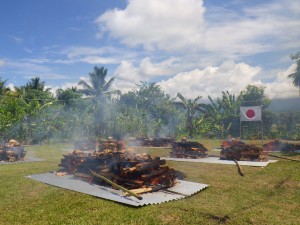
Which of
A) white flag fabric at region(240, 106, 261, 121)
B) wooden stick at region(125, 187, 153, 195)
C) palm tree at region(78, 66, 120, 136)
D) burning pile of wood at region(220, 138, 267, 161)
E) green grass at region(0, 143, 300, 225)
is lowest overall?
green grass at region(0, 143, 300, 225)

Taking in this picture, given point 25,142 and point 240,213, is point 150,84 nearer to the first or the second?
point 25,142

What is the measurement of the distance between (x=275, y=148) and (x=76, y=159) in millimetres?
15321

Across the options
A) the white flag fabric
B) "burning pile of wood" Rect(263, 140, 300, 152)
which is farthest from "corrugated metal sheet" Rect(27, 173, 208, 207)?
the white flag fabric

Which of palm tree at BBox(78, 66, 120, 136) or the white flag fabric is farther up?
palm tree at BBox(78, 66, 120, 136)

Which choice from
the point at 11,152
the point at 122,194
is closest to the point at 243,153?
the point at 122,194

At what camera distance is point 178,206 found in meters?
7.55

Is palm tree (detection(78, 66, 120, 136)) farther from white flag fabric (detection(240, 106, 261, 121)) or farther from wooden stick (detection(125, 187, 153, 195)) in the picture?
wooden stick (detection(125, 187, 153, 195))

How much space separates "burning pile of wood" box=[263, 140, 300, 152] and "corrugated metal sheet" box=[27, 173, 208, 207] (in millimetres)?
12824

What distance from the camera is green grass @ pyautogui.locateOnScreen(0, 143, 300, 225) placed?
6.66 m

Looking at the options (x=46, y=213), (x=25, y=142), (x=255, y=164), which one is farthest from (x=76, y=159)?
(x=25, y=142)

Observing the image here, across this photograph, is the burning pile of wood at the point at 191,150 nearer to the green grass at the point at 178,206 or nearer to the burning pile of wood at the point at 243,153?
the burning pile of wood at the point at 243,153

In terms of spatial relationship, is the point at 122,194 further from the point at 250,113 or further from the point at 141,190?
the point at 250,113

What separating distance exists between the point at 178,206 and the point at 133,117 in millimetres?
24070

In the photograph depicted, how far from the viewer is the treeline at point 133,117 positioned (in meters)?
28.8
